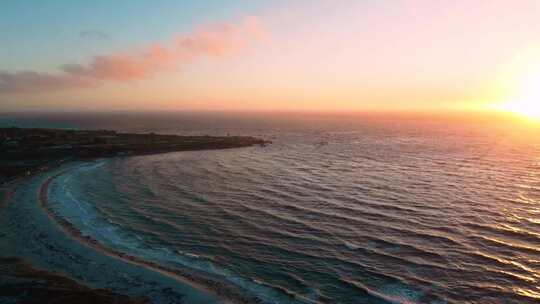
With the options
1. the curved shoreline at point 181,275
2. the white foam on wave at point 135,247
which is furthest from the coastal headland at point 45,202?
the white foam on wave at point 135,247

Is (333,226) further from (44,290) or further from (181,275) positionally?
(44,290)

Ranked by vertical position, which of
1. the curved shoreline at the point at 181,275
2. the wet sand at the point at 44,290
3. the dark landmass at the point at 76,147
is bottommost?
the curved shoreline at the point at 181,275

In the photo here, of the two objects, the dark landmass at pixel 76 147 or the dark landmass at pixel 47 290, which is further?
the dark landmass at pixel 76 147

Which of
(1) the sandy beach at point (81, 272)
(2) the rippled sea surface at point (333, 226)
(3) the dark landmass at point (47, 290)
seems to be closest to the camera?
(3) the dark landmass at point (47, 290)

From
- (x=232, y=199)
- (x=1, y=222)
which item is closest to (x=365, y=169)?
(x=232, y=199)

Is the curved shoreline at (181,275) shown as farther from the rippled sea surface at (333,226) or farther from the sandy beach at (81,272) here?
the rippled sea surface at (333,226)

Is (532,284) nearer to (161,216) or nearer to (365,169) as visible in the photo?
(161,216)

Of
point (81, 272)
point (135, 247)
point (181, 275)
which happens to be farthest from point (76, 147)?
point (181, 275)

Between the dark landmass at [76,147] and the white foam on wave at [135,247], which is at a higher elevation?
the dark landmass at [76,147]
